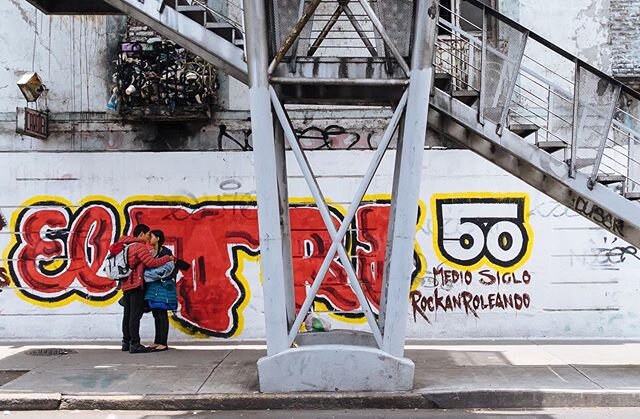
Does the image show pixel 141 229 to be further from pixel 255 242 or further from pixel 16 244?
pixel 16 244

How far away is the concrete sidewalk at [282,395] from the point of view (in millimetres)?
6648

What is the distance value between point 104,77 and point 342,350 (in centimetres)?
613

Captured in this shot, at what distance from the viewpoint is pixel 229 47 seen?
7477 mm

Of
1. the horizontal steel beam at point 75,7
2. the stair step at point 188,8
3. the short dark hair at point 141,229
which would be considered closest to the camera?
the stair step at point 188,8

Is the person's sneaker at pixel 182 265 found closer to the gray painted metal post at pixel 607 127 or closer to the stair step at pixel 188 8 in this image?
the stair step at pixel 188 8

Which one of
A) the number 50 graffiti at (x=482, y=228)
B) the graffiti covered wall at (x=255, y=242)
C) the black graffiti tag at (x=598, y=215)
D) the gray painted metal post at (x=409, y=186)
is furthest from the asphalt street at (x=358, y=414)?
the number 50 graffiti at (x=482, y=228)

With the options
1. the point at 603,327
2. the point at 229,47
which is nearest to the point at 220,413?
the point at 229,47

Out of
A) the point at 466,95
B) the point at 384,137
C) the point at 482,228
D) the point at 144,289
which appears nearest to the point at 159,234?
the point at 144,289

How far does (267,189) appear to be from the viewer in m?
6.88

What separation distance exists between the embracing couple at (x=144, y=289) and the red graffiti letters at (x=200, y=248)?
3.47 ft

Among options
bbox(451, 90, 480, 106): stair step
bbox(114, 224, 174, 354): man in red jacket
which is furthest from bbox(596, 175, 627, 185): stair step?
bbox(114, 224, 174, 354): man in red jacket

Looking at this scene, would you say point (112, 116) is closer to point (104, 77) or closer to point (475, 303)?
point (104, 77)

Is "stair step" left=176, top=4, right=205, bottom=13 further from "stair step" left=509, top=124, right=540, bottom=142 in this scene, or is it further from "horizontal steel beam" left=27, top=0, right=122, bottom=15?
"stair step" left=509, top=124, right=540, bottom=142

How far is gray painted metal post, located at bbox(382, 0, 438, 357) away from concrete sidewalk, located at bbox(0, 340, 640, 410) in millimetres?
747
